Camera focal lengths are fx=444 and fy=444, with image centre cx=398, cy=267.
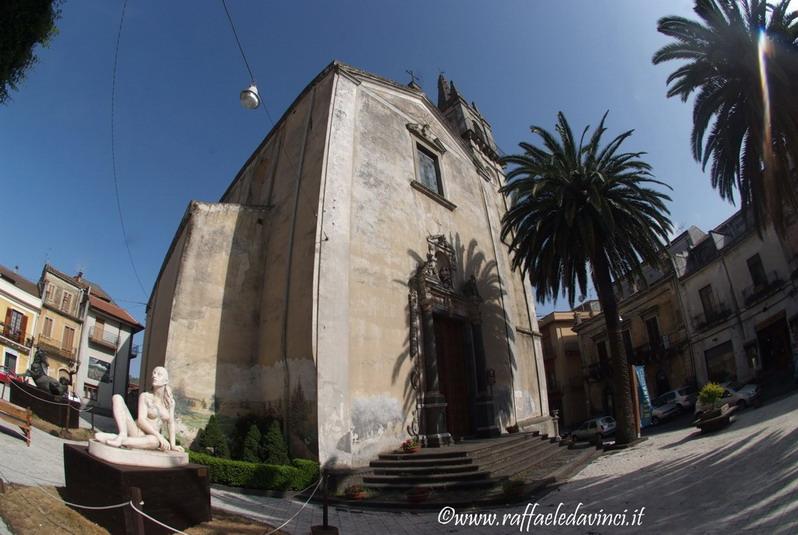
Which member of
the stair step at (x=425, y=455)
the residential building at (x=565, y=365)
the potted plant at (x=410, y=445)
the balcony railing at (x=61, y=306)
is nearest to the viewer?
the stair step at (x=425, y=455)

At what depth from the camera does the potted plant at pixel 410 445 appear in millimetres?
11349

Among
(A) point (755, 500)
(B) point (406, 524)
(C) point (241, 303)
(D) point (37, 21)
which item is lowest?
(B) point (406, 524)

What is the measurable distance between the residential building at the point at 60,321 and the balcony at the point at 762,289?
133 feet

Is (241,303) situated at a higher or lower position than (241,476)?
higher

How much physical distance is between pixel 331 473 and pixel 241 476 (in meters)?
1.88

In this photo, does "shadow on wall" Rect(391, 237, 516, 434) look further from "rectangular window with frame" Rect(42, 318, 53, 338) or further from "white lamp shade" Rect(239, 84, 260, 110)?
"rectangular window with frame" Rect(42, 318, 53, 338)

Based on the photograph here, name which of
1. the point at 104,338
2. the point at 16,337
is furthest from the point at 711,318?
the point at 104,338

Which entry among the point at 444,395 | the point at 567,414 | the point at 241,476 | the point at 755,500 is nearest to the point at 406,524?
the point at 241,476

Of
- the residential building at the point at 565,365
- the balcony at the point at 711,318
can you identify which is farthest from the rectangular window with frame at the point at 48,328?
the balcony at the point at 711,318

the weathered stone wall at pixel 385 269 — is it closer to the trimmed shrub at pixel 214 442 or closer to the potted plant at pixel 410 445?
the potted plant at pixel 410 445

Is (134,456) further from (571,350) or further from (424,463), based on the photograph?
(571,350)

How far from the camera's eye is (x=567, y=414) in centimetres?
3716

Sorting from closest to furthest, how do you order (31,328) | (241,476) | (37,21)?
(37,21) < (241,476) < (31,328)

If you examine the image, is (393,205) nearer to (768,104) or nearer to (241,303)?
(241,303)
